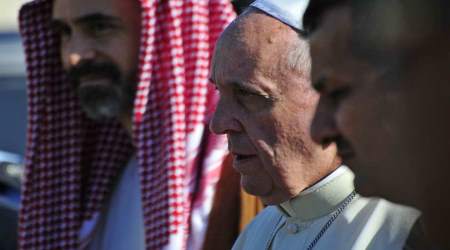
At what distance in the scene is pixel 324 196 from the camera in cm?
312

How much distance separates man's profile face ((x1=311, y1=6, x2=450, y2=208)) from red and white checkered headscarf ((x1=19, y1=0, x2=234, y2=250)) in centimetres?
252

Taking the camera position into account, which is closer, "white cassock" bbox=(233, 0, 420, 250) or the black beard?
"white cassock" bbox=(233, 0, 420, 250)

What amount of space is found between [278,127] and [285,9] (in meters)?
0.34

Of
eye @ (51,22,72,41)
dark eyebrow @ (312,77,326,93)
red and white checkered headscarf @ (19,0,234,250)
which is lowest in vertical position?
red and white checkered headscarf @ (19,0,234,250)

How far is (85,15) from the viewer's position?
504cm

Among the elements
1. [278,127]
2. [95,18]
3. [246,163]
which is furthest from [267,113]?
[95,18]

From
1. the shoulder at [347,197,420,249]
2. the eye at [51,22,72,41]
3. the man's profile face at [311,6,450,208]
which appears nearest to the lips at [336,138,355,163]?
the man's profile face at [311,6,450,208]

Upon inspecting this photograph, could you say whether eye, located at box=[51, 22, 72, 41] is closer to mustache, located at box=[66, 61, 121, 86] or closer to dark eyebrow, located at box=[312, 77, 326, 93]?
mustache, located at box=[66, 61, 121, 86]

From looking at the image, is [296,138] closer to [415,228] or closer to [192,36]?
[415,228]

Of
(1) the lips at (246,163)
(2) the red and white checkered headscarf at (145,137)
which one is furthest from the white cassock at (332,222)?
(2) the red and white checkered headscarf at (145,137)

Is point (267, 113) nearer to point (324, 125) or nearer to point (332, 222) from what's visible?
point (332, 222)

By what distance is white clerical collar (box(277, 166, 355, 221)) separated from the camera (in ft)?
10.2

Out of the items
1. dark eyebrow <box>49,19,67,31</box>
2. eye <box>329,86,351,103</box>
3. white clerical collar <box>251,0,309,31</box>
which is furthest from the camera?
dark eyebrow <box>49,19,67,31</box>

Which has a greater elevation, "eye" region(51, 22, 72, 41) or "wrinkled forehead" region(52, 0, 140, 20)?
"wrinkled forehead" region(52, 0, 140, 20)
